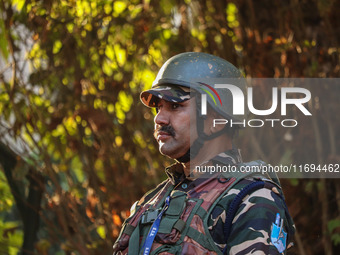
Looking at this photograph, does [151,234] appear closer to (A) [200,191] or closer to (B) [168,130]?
(A) [200,191]

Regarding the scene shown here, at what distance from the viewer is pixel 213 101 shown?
242cm

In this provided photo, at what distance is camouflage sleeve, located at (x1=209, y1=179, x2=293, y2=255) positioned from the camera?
1950mm

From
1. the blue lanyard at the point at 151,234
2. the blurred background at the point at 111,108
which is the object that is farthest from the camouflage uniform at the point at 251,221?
the blurred background at the point at 111,108

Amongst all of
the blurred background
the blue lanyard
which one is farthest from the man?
the blurred background

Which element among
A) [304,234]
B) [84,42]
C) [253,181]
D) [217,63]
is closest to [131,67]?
[84,42]

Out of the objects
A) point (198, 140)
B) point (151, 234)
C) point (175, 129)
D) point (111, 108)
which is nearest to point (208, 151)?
point (198, 140)

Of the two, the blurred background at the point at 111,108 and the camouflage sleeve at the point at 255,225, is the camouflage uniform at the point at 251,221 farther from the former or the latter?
the blurred background at the point at 111,108

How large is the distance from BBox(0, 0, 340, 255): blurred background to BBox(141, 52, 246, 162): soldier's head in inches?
87.0

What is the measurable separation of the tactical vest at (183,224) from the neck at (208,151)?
0.47 feet

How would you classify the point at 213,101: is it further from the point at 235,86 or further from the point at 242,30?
the point at 242,30

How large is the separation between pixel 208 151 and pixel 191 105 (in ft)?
0.66

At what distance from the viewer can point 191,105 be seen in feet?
7.80

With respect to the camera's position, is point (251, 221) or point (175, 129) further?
point (175, 129)

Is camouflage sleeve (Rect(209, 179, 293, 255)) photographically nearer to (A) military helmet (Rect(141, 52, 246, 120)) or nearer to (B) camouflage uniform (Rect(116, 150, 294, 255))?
(B) camouflage uniform (Rect(116, 150, 294, 255))
